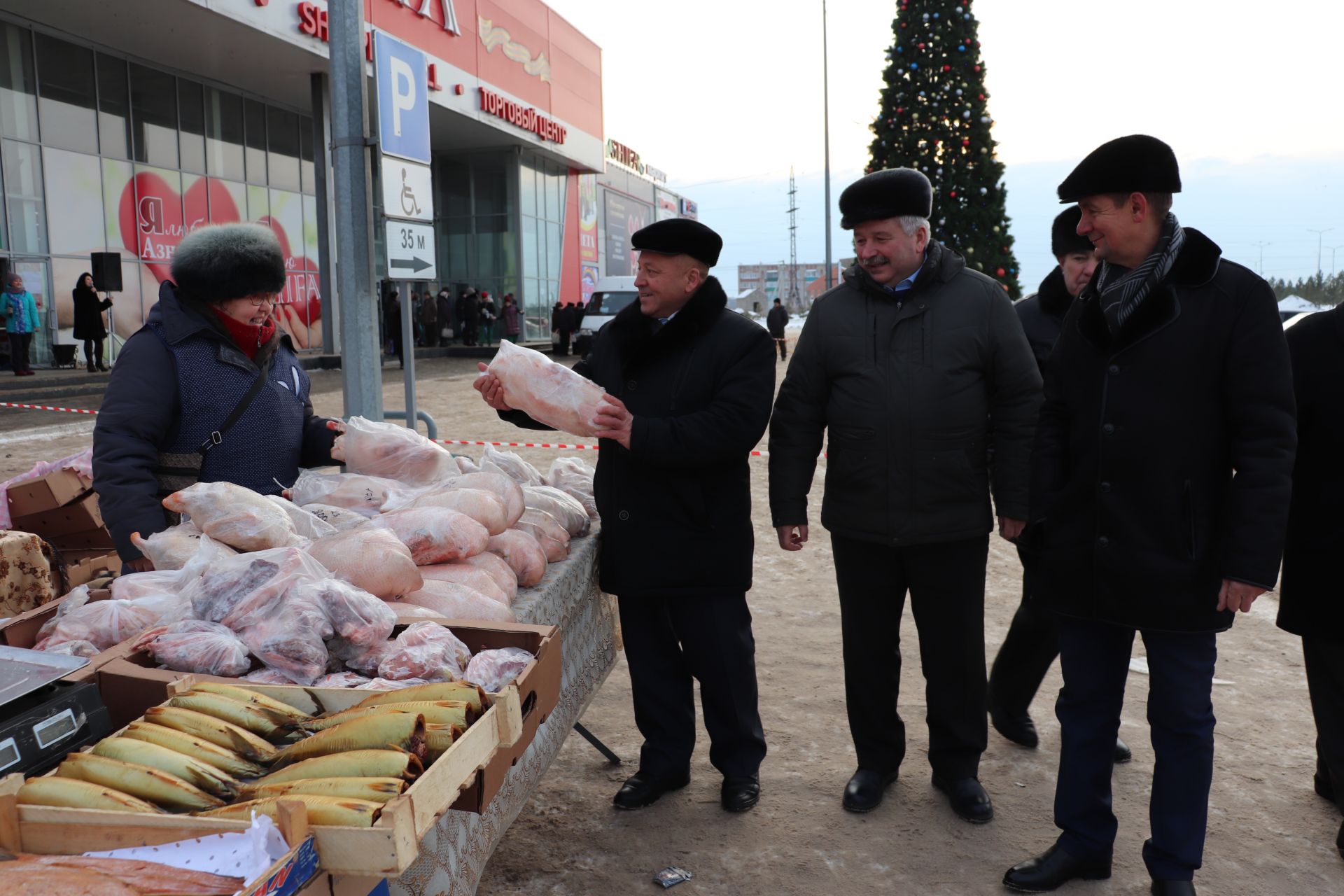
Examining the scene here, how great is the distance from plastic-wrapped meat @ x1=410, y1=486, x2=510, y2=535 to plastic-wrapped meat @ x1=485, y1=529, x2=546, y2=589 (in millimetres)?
43

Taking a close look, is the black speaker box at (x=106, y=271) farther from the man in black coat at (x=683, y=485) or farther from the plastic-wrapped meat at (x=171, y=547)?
the plastic-wrapped meat at (x=171, y=547)

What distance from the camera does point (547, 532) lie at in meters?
3.46

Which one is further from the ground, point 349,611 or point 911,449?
point 911,449

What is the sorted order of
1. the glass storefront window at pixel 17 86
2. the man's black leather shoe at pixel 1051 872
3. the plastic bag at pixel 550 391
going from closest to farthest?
the man's black leather shoe at pixel 1051 872
the plastic bag at pixel 550 391
the glass storefront window at pixel 17 86

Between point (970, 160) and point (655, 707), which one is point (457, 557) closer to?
point (655, 707)

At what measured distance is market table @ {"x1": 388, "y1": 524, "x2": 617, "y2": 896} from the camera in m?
2.15

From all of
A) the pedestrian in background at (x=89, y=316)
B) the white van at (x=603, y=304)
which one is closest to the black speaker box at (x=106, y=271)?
the pedestrian in background at (x=89, y=316)

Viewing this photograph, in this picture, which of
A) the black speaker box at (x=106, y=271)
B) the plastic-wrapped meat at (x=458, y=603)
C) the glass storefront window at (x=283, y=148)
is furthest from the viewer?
the glass storefront window at (x=283, y=148)

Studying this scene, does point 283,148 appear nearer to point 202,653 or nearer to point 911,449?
point 911,449

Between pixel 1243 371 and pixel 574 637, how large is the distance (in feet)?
7.26

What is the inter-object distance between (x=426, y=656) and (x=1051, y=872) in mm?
1999

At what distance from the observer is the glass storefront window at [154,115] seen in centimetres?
1917

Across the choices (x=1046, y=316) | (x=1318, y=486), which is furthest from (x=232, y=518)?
(x=1318, y=486)

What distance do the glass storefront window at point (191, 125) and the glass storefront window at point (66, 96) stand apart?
2100 mm
